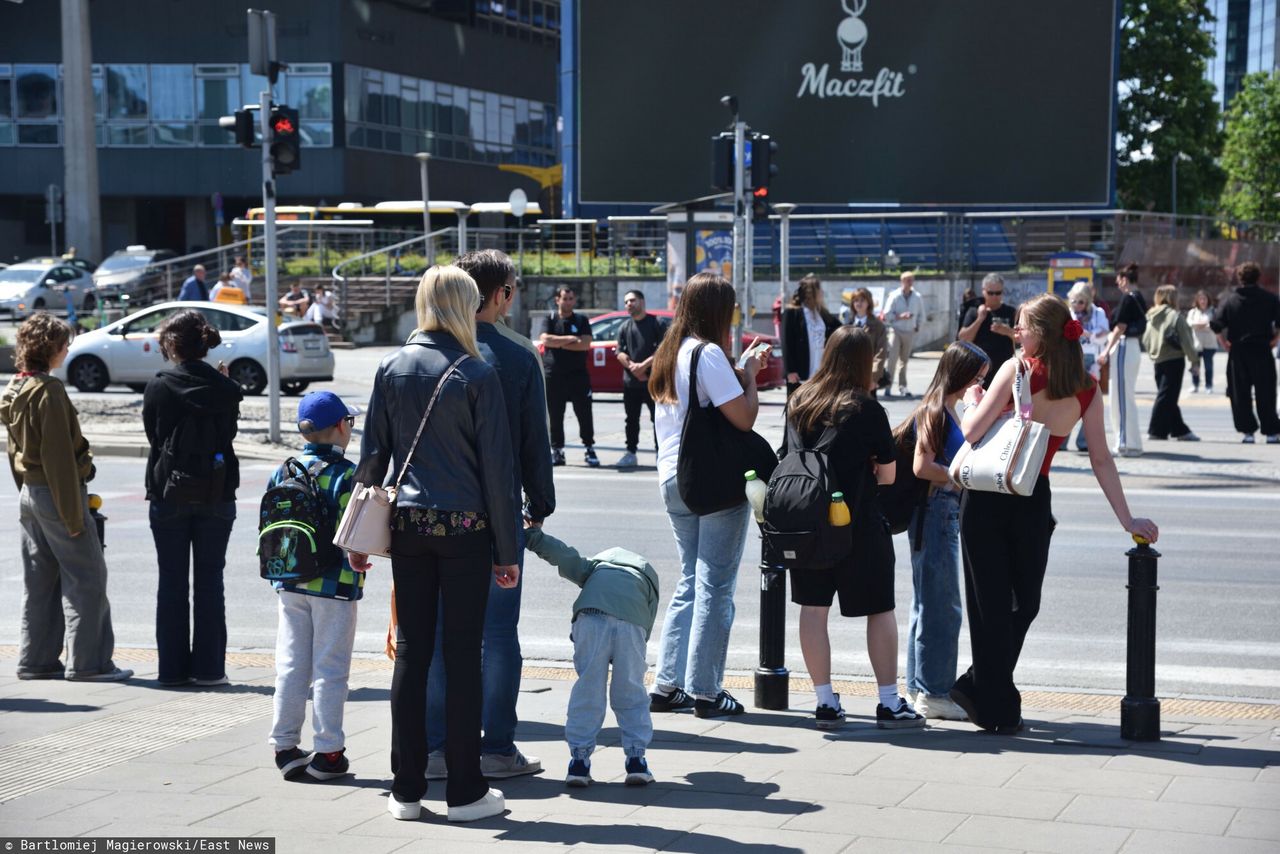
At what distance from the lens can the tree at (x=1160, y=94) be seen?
55.9 metres

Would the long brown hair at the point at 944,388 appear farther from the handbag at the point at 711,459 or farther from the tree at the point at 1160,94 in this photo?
the tree at the point at 1160,94

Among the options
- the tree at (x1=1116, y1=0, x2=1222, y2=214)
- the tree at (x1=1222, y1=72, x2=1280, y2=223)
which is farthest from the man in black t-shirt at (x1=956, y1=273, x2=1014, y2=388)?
the tree at (x1=1222, y1=72, x2=1280, y2=223)

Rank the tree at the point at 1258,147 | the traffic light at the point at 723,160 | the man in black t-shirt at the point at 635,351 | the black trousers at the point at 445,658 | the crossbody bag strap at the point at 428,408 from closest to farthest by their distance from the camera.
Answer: the crossbody bag strap at the point at 428,408, the black trousers at the point at 445,658, the man in black t-shirt at the point at 635,351, the traffic light at the point at 723,160, the tree at the point at 1258,147

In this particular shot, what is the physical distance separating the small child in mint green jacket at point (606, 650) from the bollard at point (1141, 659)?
1.99 meters

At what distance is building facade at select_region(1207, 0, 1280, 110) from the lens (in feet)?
361

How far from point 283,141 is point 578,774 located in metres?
13.3

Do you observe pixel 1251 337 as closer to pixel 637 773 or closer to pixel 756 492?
pixel 756 492

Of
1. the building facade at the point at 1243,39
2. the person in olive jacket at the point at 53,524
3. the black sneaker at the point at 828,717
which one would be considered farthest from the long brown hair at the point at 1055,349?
the building facade at the point at 1243,39

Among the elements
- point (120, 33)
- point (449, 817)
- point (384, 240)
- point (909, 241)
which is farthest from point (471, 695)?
point (120, 33)

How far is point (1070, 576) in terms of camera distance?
35.0 ft

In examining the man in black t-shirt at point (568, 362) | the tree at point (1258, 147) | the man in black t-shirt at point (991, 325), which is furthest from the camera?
the tree at point (1258, 147)

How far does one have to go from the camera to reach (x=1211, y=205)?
69812 millimetres

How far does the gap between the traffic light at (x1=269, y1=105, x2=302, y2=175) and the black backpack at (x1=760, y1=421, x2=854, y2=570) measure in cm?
1227

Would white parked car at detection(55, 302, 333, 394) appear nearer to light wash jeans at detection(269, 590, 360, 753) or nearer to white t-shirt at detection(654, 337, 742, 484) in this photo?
white t-shirt at detection(654, 337, 742, 484)
